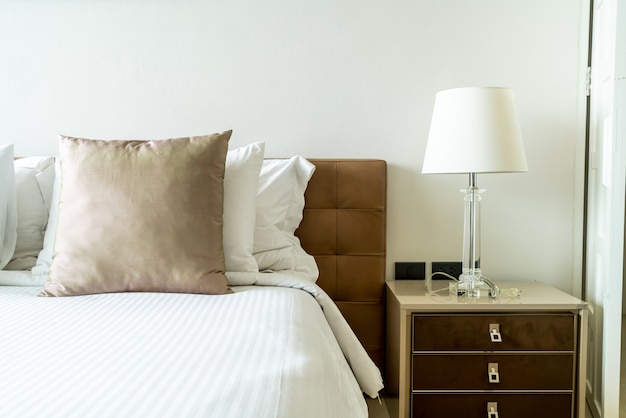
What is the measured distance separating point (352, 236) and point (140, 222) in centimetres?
86

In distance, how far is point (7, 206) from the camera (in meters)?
1.74

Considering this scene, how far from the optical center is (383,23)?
2.12 m

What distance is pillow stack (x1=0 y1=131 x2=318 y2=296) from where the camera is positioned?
1496mm

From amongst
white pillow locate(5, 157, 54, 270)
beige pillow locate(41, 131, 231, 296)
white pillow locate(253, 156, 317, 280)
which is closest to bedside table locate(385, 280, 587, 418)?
white pillow locate(253, 156, 317, 280)

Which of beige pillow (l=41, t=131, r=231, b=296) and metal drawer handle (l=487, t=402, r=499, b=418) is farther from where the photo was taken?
metal drawer handle (l=487, t=402, r=499, b=418)

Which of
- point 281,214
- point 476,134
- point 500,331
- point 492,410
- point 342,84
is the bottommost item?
point 492,410

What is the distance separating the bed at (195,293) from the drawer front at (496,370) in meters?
0.20

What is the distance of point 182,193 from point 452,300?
0.94m

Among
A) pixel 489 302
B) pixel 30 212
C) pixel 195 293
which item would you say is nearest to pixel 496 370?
pixel 489 302

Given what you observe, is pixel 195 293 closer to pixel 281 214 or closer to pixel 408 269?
pixel 281 214

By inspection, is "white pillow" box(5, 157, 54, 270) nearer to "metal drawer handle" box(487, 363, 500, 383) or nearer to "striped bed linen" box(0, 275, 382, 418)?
"striped bed linen" box(0, 275, 382, 418)

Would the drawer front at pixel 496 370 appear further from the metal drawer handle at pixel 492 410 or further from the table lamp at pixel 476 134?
the table lamp at pixel 476 134

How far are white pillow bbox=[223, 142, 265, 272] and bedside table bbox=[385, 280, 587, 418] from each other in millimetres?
539

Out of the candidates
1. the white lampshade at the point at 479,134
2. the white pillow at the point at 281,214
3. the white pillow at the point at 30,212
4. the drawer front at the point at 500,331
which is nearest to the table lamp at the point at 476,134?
the white lampshade at the point at 479,134
